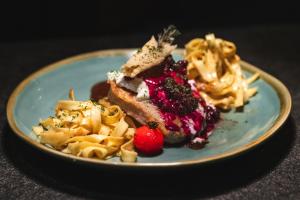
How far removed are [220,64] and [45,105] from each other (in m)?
2.03

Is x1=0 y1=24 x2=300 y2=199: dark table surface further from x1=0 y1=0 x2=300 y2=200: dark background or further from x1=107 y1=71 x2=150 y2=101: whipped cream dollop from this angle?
x1=107 y1=71 x2=150 y2=101: whipped cream dollop

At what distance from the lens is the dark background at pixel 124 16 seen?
26.7 feet

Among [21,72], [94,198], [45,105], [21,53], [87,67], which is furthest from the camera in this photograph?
[21,53]

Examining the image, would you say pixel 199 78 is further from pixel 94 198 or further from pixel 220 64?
pixel 94 198

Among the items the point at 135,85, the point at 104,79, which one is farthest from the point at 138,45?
the point at 135,85

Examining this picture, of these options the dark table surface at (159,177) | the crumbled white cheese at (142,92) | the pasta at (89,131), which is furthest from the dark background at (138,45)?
the crumbled white cheese at (142,92)

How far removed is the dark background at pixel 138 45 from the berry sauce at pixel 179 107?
58 centimetres

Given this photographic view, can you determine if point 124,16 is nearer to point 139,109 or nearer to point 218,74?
point 218,74

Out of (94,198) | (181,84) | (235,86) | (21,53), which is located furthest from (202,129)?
(21,53)

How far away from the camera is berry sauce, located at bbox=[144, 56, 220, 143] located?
172 inches

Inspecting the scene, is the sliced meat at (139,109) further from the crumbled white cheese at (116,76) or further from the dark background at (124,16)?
the dark background at (124,16)

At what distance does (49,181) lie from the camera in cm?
375

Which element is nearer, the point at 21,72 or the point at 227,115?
the point at 227,115

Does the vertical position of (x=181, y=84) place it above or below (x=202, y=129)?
above
